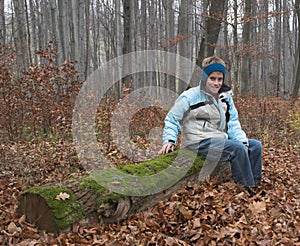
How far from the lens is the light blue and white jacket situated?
13.9 ft

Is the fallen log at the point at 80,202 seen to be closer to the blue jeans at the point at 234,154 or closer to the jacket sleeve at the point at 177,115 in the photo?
the jacket sleeve at the point at 177,115

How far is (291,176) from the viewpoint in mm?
5070

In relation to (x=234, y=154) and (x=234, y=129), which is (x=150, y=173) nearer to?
(x=234, y=154)

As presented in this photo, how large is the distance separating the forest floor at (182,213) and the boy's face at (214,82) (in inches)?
47.9

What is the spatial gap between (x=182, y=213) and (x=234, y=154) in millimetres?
1164

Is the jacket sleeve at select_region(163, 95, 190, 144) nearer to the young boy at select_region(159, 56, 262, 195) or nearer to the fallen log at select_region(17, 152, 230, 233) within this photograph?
the young boy at select_region(159, 56, 262, 195)

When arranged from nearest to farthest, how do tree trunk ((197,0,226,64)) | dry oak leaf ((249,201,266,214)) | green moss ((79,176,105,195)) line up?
1. green moss ((79,176,105,195))
2. dry oak leaf ((249,201,266,214))
3. tree trunk ((197,0,226,64))

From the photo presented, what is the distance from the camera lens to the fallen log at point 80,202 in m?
2.89

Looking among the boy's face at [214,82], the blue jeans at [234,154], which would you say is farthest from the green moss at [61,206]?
the boy's face at [214,82]

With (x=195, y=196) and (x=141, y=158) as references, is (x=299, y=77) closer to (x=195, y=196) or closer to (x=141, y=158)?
(x=141, y=158)

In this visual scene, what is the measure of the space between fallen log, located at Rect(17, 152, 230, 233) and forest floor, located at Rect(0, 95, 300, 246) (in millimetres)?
75

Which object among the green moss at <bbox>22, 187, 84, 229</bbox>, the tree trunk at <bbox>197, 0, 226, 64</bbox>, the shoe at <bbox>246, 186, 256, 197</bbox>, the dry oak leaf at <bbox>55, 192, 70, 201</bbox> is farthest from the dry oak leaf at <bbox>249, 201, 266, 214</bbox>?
the tree trunk at <bbox>197, 0, 226, 64</bbox>

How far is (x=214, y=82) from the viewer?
4.29 m

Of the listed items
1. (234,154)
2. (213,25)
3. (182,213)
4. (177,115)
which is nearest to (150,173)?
(182,213)
